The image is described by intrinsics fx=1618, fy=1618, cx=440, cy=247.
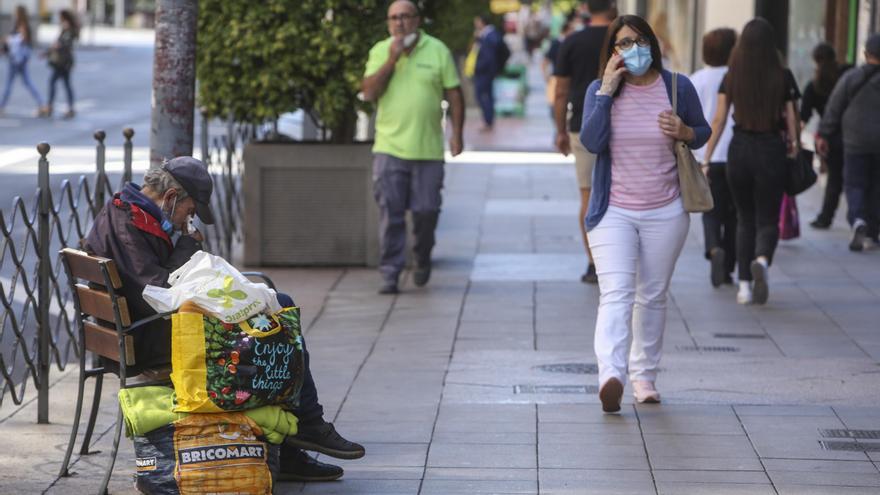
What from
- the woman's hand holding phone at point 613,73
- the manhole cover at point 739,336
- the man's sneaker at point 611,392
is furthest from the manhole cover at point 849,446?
the manhole cover at point 739,336

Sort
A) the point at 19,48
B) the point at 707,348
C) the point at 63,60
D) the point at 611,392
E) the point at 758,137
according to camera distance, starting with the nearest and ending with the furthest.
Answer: the point at 611,392, the point at 707,348, the point at 758,137, the point at 63,60, the point at 19,48

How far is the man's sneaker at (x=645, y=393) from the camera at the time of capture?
7.13 metres

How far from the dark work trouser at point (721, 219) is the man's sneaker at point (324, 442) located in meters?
5.37

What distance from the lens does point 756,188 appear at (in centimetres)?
997

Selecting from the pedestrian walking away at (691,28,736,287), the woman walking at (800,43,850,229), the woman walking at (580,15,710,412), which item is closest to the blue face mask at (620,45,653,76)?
the woman walking at (580,15,710,412)

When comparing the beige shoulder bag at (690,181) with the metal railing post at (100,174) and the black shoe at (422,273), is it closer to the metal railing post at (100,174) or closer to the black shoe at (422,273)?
the metal railing post at (100,174)

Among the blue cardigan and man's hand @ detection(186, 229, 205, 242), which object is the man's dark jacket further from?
the blue cardigan

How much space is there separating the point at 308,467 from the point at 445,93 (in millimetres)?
5272

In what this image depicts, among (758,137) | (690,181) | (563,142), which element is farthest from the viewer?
(563,142)

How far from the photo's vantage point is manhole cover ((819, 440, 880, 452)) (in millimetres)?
6302

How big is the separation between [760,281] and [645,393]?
9.45 ft

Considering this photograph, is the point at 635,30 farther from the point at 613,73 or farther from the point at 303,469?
the point at 303,469

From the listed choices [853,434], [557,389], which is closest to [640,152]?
[557,389]

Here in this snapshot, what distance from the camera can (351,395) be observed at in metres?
7.41
